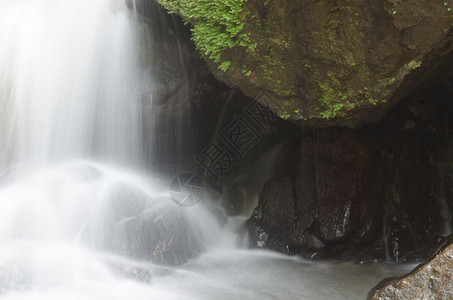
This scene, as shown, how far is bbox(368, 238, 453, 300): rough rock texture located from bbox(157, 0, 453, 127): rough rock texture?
2.33 metres

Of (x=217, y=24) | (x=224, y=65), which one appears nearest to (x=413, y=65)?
(x=224, y=65)

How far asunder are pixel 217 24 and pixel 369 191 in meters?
3.33

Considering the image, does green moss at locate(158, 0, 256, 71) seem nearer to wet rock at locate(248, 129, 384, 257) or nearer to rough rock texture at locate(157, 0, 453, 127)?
rough rock texture at locate(157, 0, 453, 127)

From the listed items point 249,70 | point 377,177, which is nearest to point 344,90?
point 249,70

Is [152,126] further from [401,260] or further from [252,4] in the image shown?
[401,260]

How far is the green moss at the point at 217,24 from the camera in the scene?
5.43 metres

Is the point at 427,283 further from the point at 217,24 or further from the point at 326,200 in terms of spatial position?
the point at 217,24

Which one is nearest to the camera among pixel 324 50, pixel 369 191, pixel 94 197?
pixel 324 50

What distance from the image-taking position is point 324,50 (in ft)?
Answer: 17.8

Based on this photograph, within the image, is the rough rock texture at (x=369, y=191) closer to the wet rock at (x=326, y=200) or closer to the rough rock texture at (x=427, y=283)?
the wet rock at (x=326, y=200)

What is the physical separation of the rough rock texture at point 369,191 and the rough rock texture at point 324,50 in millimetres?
943

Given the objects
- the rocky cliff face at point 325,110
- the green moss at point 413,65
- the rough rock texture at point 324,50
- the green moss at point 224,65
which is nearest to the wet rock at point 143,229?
the rocky cliff face at point 325,110

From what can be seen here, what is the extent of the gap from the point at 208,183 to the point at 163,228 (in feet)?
7.19

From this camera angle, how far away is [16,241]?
5598 mm
